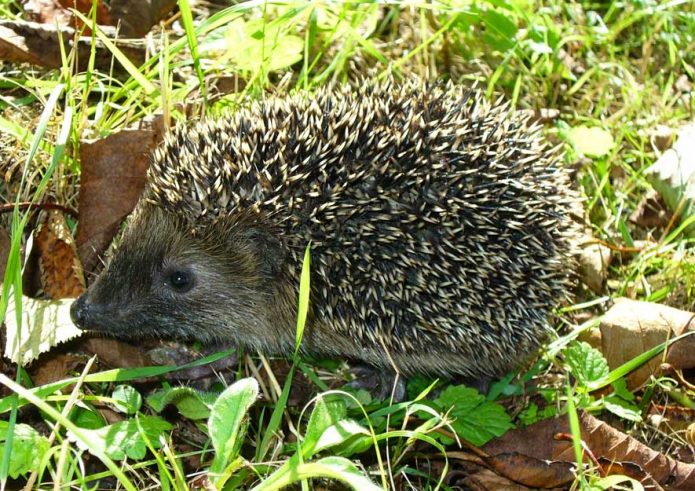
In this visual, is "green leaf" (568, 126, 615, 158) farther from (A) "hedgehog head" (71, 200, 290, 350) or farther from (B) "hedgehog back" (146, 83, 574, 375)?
(A) "hedgehog head" (71, 200, 290, 350)

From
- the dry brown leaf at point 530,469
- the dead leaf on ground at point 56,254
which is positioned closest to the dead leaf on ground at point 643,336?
the dry brown leaf at point 530,469

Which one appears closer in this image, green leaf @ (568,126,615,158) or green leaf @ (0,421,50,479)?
green leaf @ (0,421,50,479)

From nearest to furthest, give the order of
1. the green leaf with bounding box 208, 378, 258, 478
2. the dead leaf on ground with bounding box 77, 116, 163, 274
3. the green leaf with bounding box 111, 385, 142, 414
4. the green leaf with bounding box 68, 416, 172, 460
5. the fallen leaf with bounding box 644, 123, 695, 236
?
the green leaf with bounding box 208, 378, 258, 478
the green leaf with bounding box 68, 416, 172, 460
the green leaf with bounding box 111, 385, 142, 414
the dead leaf on ground with bounding box 77, 116, 163, 274
the fallen leaf with bounding box 644, 123, 695, 236

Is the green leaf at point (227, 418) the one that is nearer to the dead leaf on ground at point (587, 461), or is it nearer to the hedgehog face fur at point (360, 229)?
the hedgehog face fur at point (360, 229)

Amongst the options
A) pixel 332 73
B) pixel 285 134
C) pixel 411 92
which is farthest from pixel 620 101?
pixel 285 134

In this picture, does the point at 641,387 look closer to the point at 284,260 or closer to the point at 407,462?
the point at 407,462

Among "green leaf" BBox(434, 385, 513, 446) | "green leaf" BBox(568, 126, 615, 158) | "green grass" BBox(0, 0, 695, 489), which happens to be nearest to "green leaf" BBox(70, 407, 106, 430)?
"green grass" BBox(0, 0, 695, 489)
